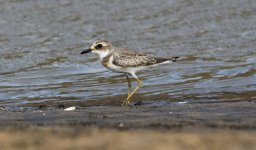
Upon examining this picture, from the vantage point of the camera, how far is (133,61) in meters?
11.1

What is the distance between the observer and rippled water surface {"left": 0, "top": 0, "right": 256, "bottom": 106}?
1177cm

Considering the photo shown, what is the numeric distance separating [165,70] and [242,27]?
3.53 metres

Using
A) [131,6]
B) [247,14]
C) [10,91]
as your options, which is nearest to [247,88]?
[10,91]

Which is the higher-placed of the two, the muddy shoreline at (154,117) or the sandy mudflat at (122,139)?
the sandy mudflat at (122,139)

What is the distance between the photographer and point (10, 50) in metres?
15.0

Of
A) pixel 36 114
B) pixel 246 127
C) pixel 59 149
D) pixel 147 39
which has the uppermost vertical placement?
pixel 59 149

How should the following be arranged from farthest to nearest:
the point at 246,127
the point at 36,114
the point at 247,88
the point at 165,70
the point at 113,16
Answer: the point at 113,16, the point at 165,70, the point at 247,88, the point at 36,114, the point at 246,127

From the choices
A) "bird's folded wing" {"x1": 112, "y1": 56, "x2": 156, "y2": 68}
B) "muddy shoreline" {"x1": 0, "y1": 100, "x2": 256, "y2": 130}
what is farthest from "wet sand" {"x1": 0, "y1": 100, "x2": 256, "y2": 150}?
"bird's folded wing" {"x1": 112, "y1": 56, "x2": 156, "y2": 68}

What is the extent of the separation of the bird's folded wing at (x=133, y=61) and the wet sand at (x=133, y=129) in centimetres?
175

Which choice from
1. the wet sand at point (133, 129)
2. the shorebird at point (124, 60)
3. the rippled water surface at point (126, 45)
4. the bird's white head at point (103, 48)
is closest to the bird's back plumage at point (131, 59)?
the shorebird at point (124, 60)

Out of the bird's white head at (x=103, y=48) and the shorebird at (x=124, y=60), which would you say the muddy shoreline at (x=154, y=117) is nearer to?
the shorebird at (x=124, y=60)

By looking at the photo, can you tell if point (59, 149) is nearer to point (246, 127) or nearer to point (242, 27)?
point (246, 127)

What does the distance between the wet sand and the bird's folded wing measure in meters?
1.75

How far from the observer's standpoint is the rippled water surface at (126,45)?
11.8 m
